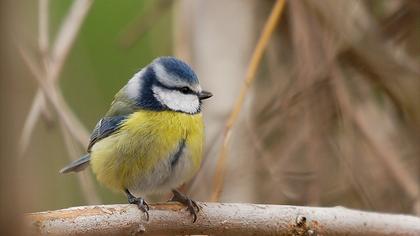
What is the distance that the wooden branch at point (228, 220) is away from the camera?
3.48 ft

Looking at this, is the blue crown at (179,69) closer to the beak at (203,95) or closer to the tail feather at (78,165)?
the beak at (203,95)

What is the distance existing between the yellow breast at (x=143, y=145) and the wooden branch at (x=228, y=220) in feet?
0.55

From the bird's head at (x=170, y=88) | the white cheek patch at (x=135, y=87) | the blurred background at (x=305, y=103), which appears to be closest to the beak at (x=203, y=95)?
the bird's head at (x=170, y=88)

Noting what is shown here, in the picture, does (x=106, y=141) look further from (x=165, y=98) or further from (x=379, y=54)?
(x=379, y=54)

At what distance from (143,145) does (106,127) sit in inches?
7.1

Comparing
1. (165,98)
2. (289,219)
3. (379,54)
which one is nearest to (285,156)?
(379,54)

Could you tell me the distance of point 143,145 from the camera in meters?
1.40

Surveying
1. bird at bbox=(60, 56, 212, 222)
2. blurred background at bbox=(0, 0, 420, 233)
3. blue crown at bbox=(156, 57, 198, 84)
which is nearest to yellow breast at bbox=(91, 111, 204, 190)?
bird at bbox=(60, 56, 212, 222)

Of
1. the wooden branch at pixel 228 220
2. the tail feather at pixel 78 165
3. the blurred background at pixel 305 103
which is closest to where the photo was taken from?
the wooden branch at pixel 228 220

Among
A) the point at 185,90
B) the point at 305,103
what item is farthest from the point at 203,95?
the point at 305,103

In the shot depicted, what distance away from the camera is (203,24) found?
7.09 feet

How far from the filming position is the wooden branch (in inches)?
41.8

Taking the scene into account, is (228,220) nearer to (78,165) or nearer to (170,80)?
(170,80)

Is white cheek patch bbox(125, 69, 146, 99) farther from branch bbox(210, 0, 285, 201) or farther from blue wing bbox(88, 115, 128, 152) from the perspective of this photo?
branch bbox(210, 0, 285, 201)
